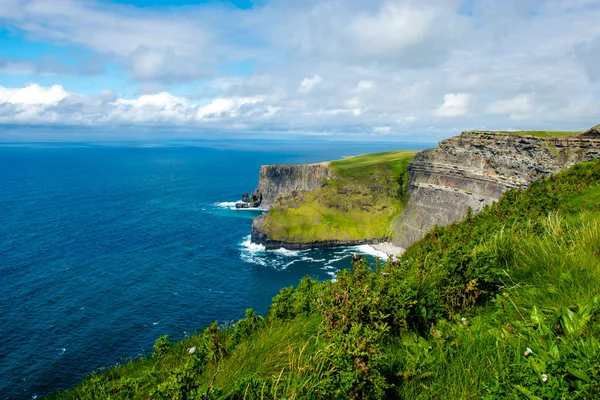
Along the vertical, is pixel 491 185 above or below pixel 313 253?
above

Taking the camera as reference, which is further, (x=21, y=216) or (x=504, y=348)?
(x=21, y=216)

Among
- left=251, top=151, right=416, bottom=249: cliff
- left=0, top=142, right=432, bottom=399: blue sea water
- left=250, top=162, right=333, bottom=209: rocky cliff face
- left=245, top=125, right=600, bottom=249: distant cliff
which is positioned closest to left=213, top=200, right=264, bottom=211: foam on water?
left=250, top=162, right=333, bottom=209: rocky cliff face

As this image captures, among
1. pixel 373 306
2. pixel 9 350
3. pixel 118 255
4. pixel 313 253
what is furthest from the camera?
pixel 313 253

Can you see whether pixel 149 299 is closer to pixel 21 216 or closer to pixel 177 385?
pixel 177 385

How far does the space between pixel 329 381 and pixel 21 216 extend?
144829 mm

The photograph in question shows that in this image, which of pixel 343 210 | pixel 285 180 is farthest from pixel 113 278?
pixel 285 180

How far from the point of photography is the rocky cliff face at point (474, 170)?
7984 cm

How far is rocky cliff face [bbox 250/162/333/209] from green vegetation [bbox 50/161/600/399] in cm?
14043

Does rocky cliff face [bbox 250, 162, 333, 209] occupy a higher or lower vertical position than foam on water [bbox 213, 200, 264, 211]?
higher

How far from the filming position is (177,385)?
6.72 metres

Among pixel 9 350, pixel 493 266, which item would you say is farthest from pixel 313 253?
pixel 493 266

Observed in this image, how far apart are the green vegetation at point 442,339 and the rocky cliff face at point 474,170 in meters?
82.8

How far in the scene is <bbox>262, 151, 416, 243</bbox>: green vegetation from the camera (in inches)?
4274

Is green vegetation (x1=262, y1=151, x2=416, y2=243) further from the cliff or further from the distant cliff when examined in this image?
the distant cliff
